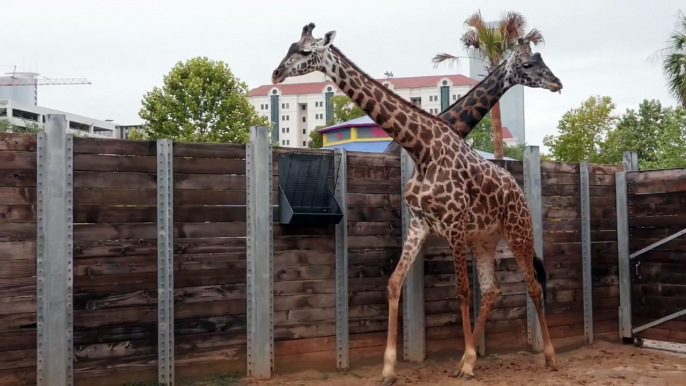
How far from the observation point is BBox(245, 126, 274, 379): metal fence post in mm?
6027

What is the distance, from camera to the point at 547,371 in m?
6.85

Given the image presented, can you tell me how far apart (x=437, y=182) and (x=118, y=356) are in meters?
3.13

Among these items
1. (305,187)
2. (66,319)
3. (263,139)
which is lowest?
(66,319)

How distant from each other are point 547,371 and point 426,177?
246 cm

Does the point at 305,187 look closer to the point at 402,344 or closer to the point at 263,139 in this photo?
the point at 263,139

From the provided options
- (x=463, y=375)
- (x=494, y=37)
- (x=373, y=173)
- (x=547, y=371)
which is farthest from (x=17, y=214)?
(x=494, y=37)

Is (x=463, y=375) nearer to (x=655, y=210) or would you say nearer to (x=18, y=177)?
(x=655, y=210)

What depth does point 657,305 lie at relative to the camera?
8188 millimetres

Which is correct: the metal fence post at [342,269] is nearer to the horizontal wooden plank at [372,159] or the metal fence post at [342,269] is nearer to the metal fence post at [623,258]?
the horizontal wooden plank at [372,159]

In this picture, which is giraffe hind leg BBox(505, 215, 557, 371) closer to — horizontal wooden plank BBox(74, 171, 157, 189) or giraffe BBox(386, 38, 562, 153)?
giraffe BBox(386, 38, 562, 153)

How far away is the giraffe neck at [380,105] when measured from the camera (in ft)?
20.2

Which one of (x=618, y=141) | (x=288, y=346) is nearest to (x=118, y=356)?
(x=288, y=346)

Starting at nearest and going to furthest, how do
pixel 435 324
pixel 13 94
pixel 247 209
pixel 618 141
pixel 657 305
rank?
pixel 247 209, pixel 435 324, pixel 657 305, pixel 618 141, pixel 13 94

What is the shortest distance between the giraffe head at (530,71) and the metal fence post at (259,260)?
9.68 ft
